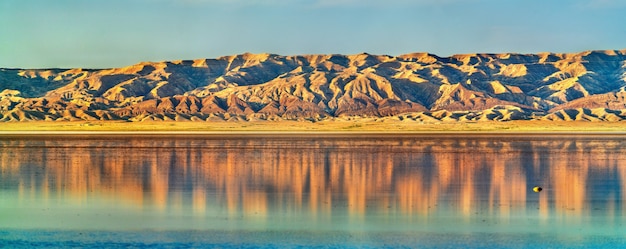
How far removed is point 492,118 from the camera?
188 metres

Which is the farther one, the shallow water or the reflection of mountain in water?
the reflection of mountain in water

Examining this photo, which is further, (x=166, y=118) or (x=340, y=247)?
(x=166, y=118)

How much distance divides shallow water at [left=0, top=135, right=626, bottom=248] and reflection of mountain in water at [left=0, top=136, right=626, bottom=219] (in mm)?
63

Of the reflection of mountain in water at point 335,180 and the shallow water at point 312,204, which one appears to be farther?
the reflection of mountain in water at point 335,180

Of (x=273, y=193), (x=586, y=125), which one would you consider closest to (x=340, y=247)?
(x=273, y=193)

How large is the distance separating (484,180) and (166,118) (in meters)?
166

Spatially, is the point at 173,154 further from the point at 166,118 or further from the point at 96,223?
the point at 166,118

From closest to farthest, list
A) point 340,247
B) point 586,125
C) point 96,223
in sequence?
point 340,247 < point 96,223 < point 586,125

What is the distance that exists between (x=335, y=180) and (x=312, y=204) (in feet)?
27.2

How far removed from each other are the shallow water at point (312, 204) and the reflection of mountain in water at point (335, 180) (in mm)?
63

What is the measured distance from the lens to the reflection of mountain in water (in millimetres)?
29344

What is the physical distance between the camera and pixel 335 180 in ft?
122

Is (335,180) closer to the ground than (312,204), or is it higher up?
higher up

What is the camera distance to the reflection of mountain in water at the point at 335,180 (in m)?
29.3
